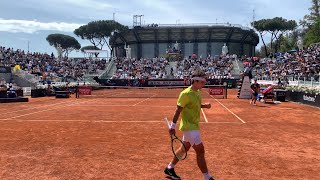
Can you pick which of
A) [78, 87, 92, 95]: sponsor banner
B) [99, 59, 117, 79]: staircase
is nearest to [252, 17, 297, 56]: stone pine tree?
[99, 59, 117, 79]: staircase

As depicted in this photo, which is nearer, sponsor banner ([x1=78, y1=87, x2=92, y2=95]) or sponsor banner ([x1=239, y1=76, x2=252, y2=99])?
sponsor banner ([x1=239, y1=76, x2=252, y2=99])

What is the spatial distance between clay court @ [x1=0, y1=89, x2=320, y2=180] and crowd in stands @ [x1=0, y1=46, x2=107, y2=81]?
36.1 metres

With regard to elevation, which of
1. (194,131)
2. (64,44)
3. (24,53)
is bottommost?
(194,131)

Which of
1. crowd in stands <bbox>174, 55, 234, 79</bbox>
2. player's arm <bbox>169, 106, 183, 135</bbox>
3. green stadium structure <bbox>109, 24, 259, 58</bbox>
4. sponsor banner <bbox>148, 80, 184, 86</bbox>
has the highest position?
green stadium structure <bbox>109, 24, 259, 58</bbox>

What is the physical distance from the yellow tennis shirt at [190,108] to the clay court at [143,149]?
1516 millimetres

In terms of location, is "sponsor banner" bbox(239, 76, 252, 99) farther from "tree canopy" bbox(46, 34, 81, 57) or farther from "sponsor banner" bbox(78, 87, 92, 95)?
"tree canopy" bbox(46, 34, 81, 57)

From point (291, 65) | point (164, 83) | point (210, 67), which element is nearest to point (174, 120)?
point (291, 65)

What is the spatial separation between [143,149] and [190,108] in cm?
424

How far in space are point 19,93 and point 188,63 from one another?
144ft

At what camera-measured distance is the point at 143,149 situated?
1091cm

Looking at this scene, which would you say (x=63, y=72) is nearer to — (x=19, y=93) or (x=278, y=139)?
(x=19, y=93)

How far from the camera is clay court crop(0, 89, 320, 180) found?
8.41 m

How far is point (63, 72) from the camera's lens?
6262cm

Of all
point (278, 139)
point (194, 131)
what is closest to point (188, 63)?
point (278, 139)
